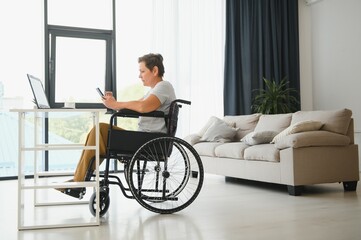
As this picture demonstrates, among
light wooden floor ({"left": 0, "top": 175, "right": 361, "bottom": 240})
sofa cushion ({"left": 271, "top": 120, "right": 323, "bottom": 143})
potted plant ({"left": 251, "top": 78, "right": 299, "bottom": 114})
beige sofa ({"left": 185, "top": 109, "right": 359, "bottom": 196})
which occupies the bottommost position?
light wooden floor ({"left": 0, "top": 175, "right": 361, "bottom": 240})

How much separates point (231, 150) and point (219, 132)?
2.24 ft

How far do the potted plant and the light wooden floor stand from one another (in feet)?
7.79

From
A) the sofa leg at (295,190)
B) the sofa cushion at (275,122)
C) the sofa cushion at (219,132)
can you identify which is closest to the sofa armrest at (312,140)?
the sofa leg at (295,190)

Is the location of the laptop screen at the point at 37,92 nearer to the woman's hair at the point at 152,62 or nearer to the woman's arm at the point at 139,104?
the woman's arm at the point at 139,104

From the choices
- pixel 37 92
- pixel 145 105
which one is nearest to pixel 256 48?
pixel 145 105

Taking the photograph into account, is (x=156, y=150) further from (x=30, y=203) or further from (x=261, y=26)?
(x=261, y=26)

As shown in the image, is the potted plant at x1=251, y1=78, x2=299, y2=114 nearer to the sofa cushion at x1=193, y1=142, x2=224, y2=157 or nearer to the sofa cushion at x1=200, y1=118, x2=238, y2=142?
the sofa cushion at x1=200, y1=118, x2=238, y2=142

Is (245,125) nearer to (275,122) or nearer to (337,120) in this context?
(275,122)

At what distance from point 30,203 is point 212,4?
406 centimetres

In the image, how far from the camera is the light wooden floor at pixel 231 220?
6.93ft

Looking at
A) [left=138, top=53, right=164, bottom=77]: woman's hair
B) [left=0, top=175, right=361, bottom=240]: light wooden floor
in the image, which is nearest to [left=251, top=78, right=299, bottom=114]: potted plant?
[left=0, top=175, right=361, bottom=240]: light wooden floor

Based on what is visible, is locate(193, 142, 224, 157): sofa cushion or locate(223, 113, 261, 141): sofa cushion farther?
locate(223, 113, 261, 141): sofa cushion

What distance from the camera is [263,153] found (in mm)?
3682

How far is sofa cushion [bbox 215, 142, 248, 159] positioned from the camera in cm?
401
